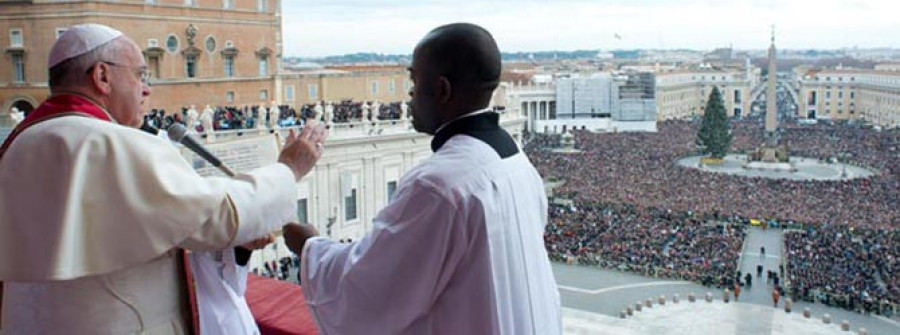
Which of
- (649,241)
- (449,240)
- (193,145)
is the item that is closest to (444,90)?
(449,240)

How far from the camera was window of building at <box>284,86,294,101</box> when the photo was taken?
1269 cm

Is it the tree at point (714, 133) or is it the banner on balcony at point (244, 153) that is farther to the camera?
the tree at point (714, 133)

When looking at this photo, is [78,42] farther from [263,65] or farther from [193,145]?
[263,65]

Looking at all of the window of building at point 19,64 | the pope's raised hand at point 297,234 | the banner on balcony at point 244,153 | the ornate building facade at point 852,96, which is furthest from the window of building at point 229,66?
the ornate building facade at point 852,96

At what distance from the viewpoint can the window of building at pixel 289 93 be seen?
1269 centimetres

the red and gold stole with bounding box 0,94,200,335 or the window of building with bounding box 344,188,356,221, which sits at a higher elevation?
the red and gold stole with bounding box 0,94,200,335

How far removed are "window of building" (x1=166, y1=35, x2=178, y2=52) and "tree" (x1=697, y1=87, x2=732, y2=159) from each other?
53.1 ft

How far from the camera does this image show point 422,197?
1078 millimetres

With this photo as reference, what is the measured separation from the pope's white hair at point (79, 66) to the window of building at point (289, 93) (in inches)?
461

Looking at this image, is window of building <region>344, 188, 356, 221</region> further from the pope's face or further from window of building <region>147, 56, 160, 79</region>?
the pope's face

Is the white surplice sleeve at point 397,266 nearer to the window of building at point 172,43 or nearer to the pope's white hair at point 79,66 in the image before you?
the pope's white hair at point 79,66

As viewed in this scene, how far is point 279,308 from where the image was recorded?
5.49 feet

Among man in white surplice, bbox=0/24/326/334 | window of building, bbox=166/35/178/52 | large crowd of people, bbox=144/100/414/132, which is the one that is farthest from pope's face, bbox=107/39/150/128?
window of building, bbox=166/35/178/52

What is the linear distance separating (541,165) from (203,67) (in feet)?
28.8
